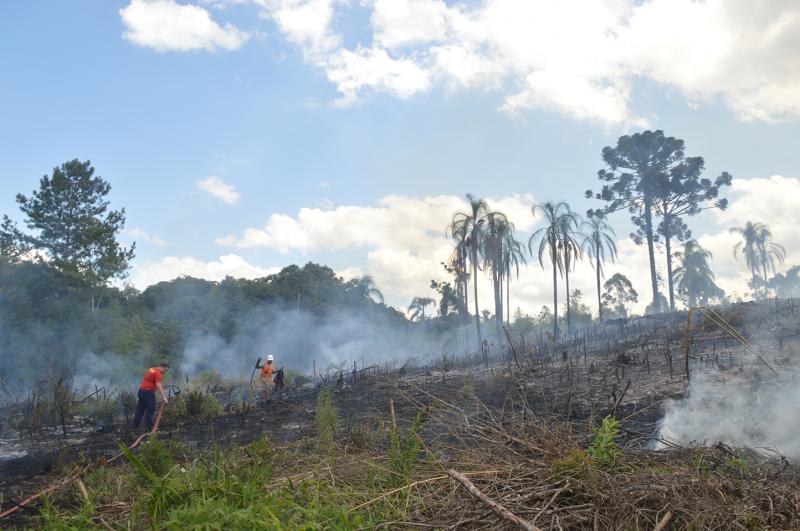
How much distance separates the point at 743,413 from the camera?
24.5 feet

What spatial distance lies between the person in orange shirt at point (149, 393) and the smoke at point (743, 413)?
8765mm

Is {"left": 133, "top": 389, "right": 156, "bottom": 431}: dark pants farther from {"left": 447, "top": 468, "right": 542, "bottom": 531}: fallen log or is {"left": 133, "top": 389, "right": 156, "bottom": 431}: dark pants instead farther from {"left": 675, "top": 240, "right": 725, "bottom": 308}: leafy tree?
{"left": 675, "top": 240, "right": 725, "bottom": 308}: leafy tree

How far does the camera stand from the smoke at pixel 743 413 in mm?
6570

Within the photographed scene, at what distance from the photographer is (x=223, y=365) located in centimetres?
3275

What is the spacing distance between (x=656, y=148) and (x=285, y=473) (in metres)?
37.4

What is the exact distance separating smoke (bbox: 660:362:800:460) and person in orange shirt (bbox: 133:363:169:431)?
876 cm

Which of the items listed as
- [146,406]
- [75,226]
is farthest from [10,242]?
[146,406]

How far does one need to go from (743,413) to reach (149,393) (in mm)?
10117

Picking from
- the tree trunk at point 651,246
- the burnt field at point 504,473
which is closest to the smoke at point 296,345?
the tree trunk at point 651,246

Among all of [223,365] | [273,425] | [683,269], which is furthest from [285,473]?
[683,269]

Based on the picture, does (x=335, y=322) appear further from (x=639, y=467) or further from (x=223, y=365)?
(x=639, y=467)

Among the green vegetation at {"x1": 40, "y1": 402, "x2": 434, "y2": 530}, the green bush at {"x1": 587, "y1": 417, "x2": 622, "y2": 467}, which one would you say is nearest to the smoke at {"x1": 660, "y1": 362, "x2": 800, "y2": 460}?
the green bush at {"x1": 587, "y1": 417, "x2": 622, "y2": 467}

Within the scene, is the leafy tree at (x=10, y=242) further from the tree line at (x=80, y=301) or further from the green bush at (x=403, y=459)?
the green bush at (x=403, y=459)

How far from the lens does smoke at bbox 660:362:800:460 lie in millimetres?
6570
